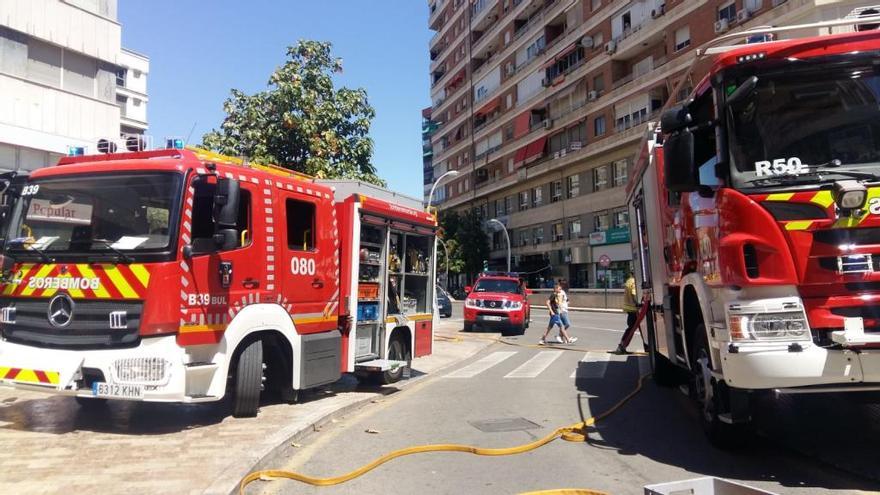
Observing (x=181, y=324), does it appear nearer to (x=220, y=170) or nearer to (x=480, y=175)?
(x=220, y=170)

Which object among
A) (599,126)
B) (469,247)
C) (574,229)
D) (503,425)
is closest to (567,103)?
(599,126)

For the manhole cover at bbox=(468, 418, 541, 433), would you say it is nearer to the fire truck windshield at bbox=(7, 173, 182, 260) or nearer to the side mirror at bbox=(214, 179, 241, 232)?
the side mirror at bbox=(214, 179, 241, 232)

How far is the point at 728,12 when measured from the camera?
3088 centimetres

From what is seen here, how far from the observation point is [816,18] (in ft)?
83.8

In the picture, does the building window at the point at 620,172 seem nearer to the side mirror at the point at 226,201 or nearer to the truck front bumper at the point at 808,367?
the side mirror at the point at 226,201

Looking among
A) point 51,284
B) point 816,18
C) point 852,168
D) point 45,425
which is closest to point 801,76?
point 852,168

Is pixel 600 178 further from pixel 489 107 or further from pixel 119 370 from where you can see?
pixel 119 370

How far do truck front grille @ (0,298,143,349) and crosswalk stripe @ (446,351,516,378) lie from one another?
640cm

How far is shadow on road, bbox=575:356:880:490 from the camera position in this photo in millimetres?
4855

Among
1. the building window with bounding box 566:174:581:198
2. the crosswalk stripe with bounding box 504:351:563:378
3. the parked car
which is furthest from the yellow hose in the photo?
the building window with bounding box 566:174:581:198

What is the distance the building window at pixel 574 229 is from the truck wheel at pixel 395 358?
118 ft

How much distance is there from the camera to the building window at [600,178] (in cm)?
4153

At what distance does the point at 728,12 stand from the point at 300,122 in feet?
85.0

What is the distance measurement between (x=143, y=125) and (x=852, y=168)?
53.3 m
